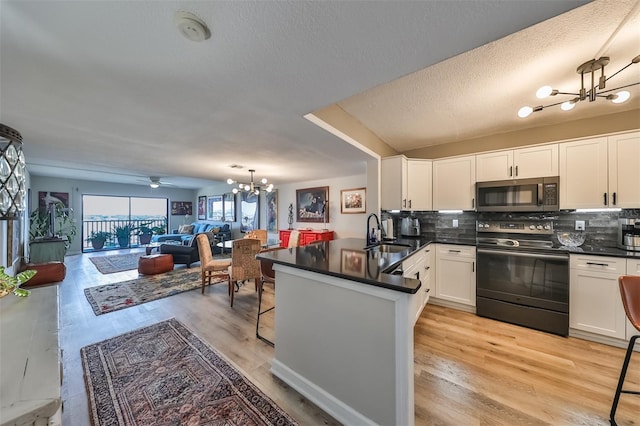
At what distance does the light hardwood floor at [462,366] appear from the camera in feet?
5.09

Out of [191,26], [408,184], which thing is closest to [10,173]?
[191,26]

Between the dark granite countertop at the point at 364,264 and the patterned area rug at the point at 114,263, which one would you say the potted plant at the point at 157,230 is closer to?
the patterned area rug at the point at 114,263

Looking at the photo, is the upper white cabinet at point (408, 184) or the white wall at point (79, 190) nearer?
the upper white cabinet at point (408, 184)

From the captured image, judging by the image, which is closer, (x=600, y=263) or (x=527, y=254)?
(x=600, y=263)

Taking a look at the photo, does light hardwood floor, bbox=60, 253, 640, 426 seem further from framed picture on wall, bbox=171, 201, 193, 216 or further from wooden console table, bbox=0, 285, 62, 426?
framed picture on wall, bbox=171, 201, 193, 216

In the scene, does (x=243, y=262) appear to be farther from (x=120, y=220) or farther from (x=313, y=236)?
(x=120, y=220)

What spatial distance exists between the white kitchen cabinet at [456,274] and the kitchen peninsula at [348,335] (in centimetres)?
168

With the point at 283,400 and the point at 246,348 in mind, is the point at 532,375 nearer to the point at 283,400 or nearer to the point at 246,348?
the point at 283,400

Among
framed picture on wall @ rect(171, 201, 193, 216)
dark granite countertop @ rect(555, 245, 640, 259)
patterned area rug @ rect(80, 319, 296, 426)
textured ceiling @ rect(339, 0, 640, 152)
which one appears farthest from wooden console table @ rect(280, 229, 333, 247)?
framed picture on wall @ rect(171, 201, 193, 216)

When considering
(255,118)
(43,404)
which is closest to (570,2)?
(255,118)

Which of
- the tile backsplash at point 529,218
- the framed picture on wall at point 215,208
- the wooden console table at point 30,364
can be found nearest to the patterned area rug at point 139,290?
the wooden console table at point 30,364

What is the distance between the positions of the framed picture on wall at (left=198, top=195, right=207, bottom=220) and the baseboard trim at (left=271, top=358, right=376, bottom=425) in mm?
9028

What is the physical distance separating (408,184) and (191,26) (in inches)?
124

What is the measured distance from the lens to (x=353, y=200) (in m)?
5.55
